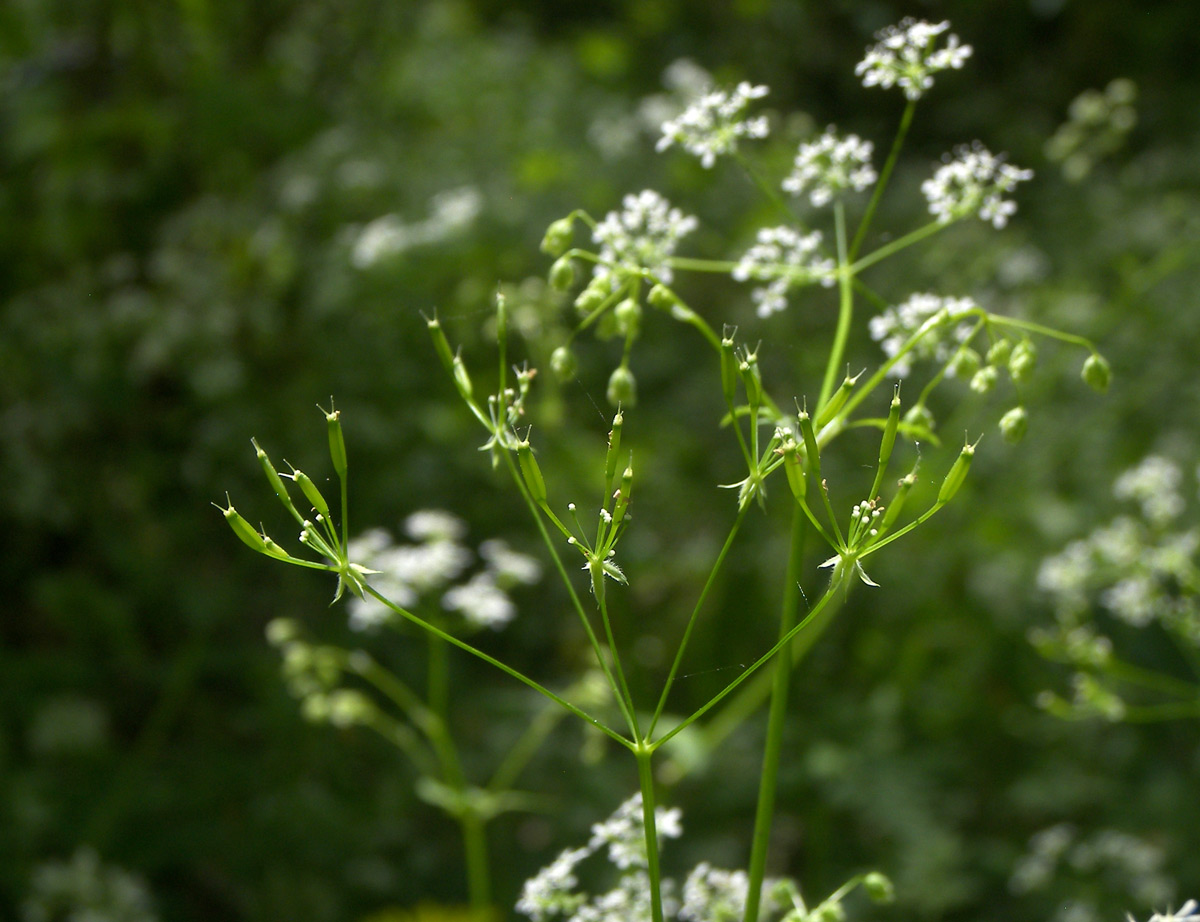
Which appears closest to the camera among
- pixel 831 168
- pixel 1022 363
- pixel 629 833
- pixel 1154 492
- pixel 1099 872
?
pixel 1022 363

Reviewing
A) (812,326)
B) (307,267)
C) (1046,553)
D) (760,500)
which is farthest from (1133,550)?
(307,267)

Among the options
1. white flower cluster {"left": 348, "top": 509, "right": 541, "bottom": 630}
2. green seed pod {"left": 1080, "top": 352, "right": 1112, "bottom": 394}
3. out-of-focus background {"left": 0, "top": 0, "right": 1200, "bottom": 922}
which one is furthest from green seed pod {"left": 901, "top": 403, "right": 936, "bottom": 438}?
out-of-focus background {"left": 0, "top": 0, "right": 1200, "bottom": 922}

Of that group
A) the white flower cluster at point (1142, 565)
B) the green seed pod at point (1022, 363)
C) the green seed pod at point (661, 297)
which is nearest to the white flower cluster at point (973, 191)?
Answer: the green seed pod at point (1022, 363)

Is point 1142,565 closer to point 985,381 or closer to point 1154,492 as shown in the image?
point 1154,492

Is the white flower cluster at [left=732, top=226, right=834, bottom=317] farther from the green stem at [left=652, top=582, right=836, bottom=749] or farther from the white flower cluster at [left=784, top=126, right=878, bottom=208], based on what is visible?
the green stem at [left=652, top=582, right=836, bottom=749]

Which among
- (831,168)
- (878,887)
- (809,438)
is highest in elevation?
(831,168)

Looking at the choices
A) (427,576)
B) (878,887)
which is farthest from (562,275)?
(427,576)

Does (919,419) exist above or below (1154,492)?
below

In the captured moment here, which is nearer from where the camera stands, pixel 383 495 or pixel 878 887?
pixel 878 887
